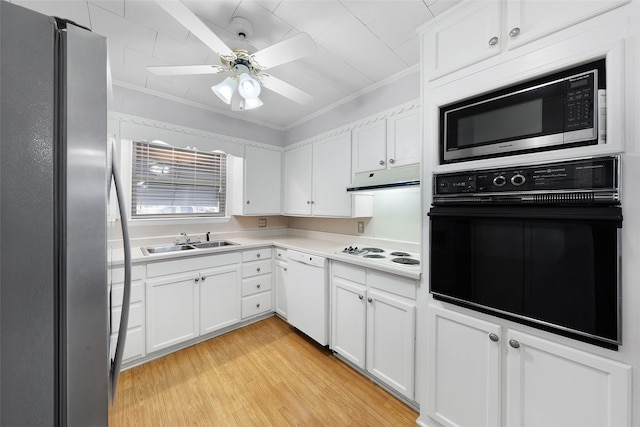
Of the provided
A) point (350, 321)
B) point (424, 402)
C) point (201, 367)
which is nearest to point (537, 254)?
point (424, 402)

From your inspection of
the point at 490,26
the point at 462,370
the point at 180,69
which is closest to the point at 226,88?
the point at 180,69

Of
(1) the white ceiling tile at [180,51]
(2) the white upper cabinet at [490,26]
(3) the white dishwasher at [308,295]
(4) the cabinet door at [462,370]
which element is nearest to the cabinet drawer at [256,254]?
(3) the white dishwasher at [308,295]

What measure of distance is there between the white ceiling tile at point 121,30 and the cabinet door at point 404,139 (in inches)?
74.1

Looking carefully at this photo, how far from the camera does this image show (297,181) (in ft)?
10.6

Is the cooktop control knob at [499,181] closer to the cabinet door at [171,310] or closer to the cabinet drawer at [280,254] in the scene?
the cabinet drawer at [280,254]

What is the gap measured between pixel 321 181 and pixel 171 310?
1.94 m

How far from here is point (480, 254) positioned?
128 centimetres

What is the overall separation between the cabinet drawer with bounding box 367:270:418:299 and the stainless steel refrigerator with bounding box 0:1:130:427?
150 cm

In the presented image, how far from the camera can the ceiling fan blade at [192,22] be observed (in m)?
1.07

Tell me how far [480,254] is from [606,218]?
18.5 inches

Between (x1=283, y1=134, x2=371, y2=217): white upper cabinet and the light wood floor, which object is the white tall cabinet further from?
(x1=283, y1=134, x2=371, y2=217): white upper cabinet

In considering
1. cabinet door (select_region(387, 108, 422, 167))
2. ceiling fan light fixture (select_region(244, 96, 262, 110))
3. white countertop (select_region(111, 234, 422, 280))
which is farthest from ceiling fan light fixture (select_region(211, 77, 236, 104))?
cabinet door (select_region(387, 108, 422, 167))

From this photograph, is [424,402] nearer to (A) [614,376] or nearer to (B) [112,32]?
(A) [614,376]

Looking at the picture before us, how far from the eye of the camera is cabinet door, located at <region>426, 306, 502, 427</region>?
1233 millimetres
